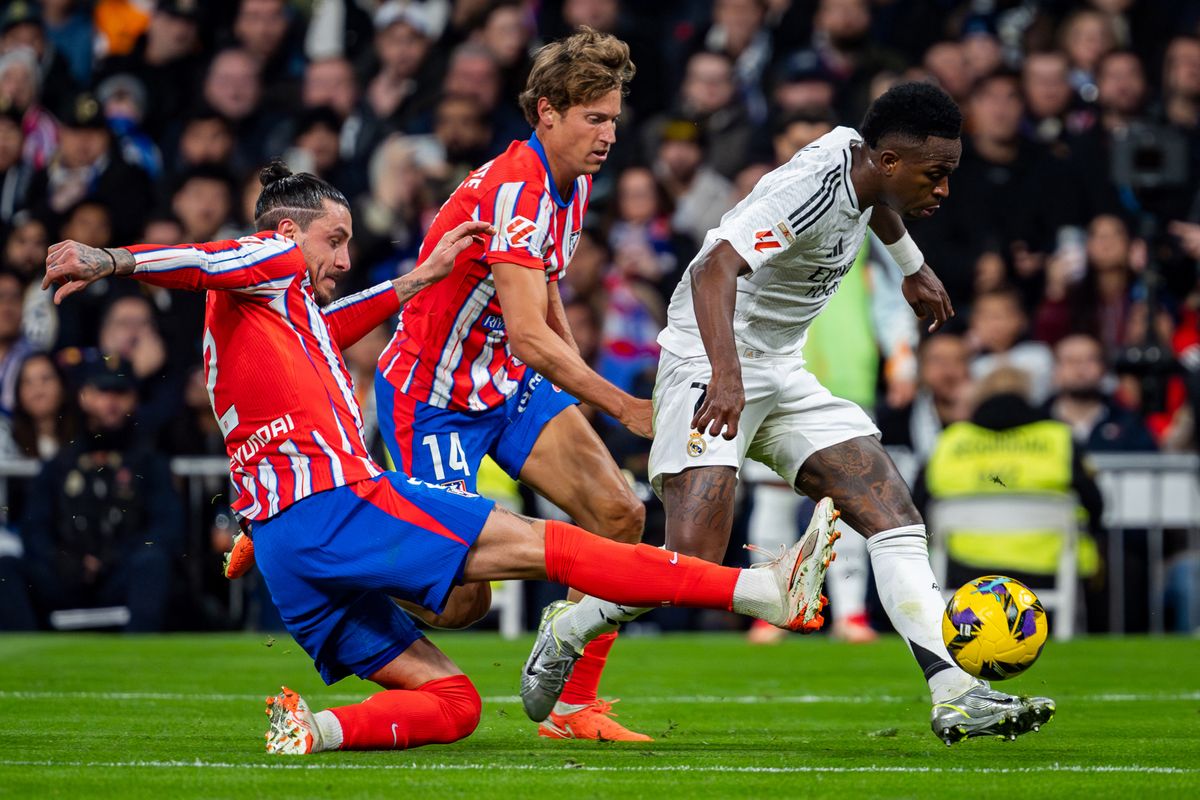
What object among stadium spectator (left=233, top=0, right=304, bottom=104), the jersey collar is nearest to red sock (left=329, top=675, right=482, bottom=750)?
the jersey collar

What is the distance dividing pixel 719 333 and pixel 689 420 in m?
0.79

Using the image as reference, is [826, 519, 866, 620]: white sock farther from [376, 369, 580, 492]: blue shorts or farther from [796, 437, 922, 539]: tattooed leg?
[796, 437, 922, 539]: tattooed leg

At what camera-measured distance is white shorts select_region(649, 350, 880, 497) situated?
6898 mm

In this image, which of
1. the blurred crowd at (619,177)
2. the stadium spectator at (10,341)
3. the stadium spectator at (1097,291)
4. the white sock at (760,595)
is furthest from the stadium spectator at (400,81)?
the white sock at (760,595)

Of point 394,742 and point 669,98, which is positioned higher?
point 669,98

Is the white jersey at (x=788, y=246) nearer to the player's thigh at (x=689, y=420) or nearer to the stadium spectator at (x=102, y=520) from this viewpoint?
the player's thigh at (x=689, y=420)

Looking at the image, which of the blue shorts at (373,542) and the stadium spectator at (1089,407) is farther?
the stadium spectator at (1089,407)

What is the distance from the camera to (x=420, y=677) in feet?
21.0

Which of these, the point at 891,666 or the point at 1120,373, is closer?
the point at 891,666

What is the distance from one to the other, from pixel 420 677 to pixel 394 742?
0.25 metres

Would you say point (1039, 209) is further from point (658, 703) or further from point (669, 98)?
point (658, 703)

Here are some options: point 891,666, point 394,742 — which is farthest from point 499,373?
point 891,666

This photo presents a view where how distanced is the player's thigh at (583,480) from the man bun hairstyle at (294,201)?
1493 millimetres

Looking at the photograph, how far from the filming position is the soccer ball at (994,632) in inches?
246
